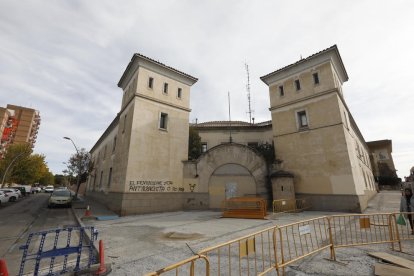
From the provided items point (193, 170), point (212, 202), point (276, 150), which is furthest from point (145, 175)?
point (276, 150)

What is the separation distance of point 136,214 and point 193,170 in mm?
5674

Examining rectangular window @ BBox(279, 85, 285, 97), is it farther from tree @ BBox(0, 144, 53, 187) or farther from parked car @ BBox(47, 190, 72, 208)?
tree @ BBox(0, 144, 53, 187)

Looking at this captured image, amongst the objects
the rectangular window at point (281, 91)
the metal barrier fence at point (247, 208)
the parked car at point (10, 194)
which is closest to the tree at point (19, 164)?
the parked car at point (10, 194)

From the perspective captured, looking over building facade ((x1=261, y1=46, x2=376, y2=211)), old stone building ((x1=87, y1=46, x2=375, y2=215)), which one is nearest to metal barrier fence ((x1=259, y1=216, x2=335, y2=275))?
old stone building ((x1=87, y1=46, x2=375, y2=215))

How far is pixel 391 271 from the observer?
4.51 m

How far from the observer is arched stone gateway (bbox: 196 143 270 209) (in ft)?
56.0

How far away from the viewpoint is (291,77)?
1944 cm

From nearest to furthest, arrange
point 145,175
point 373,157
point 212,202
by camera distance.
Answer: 1. point 145,175
2. point 212,202
3. point 373,157

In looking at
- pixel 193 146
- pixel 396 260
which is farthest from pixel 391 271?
pixel 193 146

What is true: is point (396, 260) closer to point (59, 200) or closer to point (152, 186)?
point (152, 186)

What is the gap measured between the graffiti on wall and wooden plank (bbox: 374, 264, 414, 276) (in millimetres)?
13571

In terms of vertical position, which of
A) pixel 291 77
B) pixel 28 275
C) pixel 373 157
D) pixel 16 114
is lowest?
pixel 28 275

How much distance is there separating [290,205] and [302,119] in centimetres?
788

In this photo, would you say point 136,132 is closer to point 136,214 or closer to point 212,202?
point 136,214
